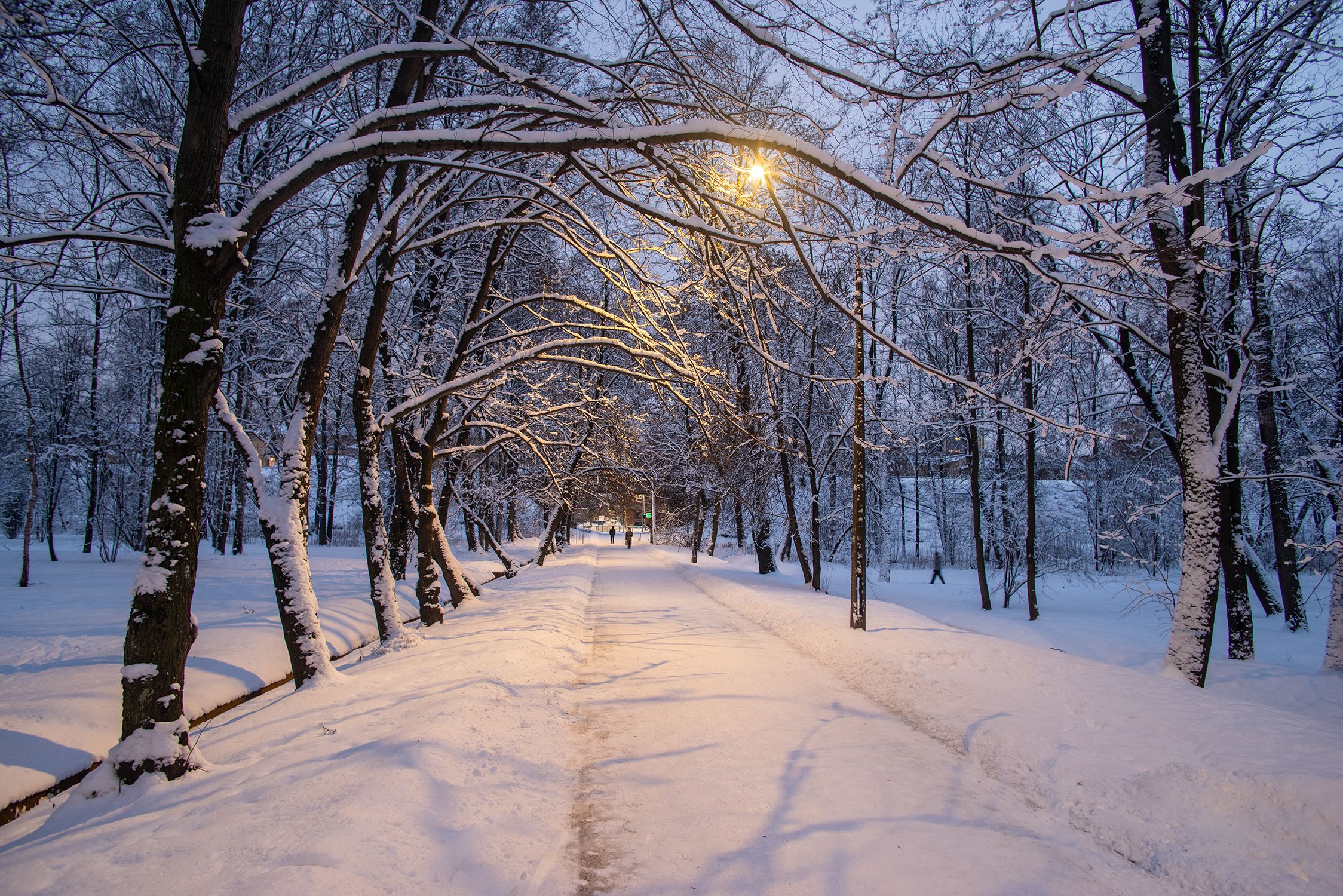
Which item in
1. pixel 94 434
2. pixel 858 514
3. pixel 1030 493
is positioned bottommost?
pixel 858 514

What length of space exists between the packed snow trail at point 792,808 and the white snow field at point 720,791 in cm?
2

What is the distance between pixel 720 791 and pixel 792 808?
0.52 meters

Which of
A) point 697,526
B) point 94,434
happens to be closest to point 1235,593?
point 697,526

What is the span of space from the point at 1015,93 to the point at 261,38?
12.0 meters

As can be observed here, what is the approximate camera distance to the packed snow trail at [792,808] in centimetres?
318

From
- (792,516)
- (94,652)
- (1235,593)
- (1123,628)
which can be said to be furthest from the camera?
(792,516)

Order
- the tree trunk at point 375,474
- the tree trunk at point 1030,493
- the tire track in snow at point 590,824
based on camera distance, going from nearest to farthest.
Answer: the tire track in snow at point 590,824 < the tree trunk at point 375,474 < the tree trunk at point 1030,493

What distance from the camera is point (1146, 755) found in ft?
14.6

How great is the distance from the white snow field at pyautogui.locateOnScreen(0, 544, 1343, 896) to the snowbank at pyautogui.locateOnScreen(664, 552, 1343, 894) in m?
0.02

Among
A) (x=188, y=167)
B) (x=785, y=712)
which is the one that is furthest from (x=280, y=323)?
(x=785, y=712)

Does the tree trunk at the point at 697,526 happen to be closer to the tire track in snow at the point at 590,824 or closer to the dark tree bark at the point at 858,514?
the dark tree bark at the point at 858,514

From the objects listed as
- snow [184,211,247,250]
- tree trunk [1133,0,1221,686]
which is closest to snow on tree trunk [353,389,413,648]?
snow [184,211,247,250]

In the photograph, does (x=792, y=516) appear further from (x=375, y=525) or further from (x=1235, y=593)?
(x=375, y=525)

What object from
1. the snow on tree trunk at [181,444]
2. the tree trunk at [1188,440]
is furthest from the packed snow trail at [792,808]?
the tree trunk at [1188,440]
